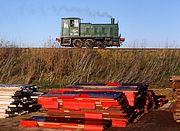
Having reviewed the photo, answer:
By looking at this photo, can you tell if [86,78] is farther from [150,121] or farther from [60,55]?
[150,121]

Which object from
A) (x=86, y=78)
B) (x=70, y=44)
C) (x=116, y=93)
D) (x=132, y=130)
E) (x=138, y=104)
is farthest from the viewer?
(x=70, y=44)

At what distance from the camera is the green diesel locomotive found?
1104 inches

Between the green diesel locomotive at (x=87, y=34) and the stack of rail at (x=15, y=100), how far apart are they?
54.0 ft

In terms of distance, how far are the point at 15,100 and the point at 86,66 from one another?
10725mm

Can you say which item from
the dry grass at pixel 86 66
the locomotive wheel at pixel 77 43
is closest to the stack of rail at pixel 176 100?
the dry grass at pixel 86 66

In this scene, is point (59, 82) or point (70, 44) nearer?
point (59, 82)

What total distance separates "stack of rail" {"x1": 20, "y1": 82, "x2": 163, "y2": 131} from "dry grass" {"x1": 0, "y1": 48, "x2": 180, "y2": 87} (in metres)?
9.80

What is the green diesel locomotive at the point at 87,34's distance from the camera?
28.0m

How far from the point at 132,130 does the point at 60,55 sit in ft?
45.8

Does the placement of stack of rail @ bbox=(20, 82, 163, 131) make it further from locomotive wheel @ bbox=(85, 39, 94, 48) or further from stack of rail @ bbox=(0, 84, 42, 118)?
locomotive wheel @ bbox=(85, 39, 94, 48)

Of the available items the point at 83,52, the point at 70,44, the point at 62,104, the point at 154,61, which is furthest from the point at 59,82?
the point at 62,104

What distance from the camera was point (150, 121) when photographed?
31.8 feet

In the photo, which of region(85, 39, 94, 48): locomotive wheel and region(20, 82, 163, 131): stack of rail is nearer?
region(20, 82, 163, 131): stack of rail

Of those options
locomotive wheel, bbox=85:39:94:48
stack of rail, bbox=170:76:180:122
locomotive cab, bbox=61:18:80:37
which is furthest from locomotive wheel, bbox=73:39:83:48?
stack of rail, bbox=170:76:180:122
